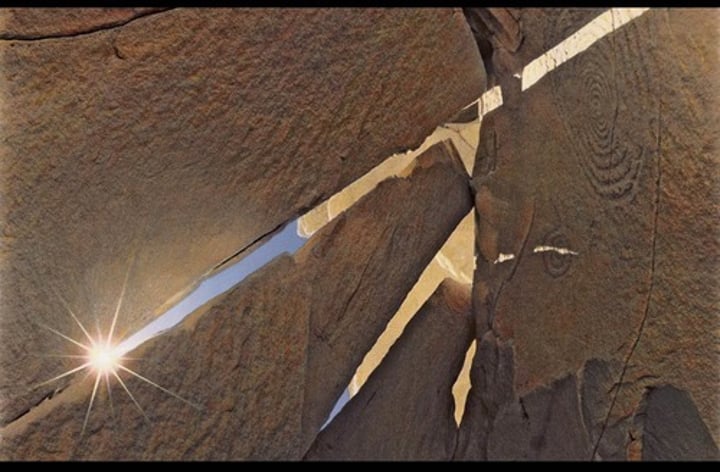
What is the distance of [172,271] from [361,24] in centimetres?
86

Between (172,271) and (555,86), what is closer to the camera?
(172,271)

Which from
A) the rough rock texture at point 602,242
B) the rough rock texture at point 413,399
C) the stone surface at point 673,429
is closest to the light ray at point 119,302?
the rough rock texture at point 413,399

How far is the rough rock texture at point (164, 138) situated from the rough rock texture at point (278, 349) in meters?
0.10

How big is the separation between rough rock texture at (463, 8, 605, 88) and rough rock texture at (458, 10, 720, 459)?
4.4 inches

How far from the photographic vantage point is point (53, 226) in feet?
4.22

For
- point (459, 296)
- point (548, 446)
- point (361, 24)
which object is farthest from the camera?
point (459, 296)

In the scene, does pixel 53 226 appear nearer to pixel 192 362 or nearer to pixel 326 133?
pixel 192 362

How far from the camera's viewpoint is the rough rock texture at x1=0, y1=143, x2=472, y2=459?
140 cm

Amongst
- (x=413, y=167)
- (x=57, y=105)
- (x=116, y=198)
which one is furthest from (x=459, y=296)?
(x=57, y=105)

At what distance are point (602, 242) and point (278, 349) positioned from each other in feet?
3.23

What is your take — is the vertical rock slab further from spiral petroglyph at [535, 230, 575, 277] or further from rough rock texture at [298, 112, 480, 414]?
spiral petroglyph at [535, 230, 575, 277]

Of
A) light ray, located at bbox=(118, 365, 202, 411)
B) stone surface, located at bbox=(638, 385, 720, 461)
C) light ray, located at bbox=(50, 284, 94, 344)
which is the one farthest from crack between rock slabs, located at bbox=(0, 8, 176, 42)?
stone surface, located at bbox=(638, 385, 720, 461)

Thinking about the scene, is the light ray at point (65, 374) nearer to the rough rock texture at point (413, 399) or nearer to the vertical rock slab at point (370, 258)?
the vertical rock slab at point (370, 258)

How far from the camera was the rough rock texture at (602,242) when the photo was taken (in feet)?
5.03
